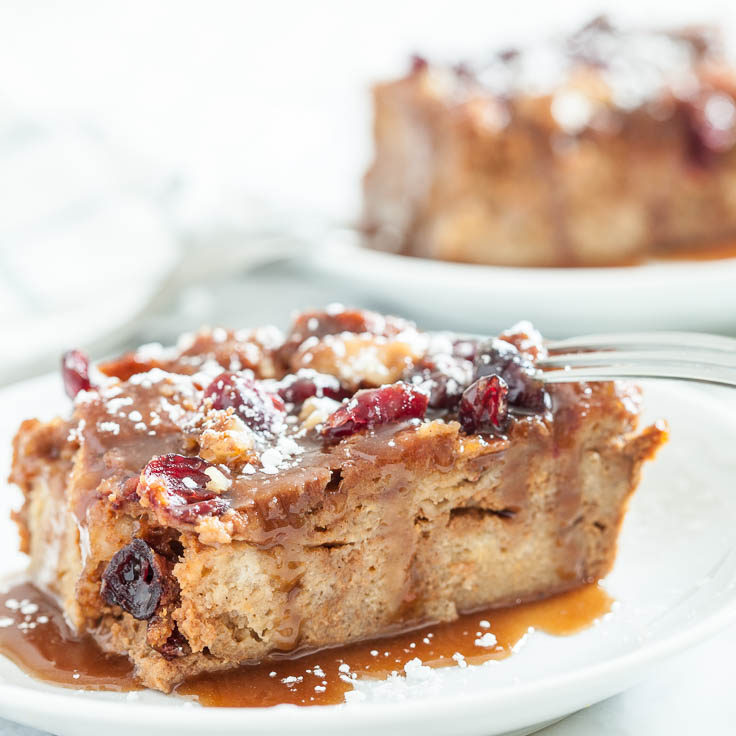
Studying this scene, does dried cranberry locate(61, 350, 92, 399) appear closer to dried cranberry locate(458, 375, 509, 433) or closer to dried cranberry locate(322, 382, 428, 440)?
dried cranberry locate(322, 382, 428, 440)

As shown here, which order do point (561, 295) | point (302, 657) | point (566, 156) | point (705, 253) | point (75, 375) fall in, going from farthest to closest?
1. point (705, 253)
2. point (566, 156)
3. point (561, 295)
4. point (75, 375)
5. point (302, 657)

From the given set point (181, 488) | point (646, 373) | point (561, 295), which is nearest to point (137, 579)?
point (181, 488)

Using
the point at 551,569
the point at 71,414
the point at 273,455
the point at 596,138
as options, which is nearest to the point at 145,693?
the point at 273,455

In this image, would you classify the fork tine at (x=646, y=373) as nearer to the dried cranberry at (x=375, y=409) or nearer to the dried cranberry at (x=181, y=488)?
the dried cranberry at (x=375, y=409)

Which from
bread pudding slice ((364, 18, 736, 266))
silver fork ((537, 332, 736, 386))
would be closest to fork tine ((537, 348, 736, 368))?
silver fork ((537, 332, 736, 386))

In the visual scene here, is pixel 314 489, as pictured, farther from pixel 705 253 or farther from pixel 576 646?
pixel 705 253

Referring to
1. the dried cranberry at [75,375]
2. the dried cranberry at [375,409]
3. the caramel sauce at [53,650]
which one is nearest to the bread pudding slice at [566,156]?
the dried cranberry at [75,375]

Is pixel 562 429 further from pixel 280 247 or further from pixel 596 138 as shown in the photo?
pixel 596 138
